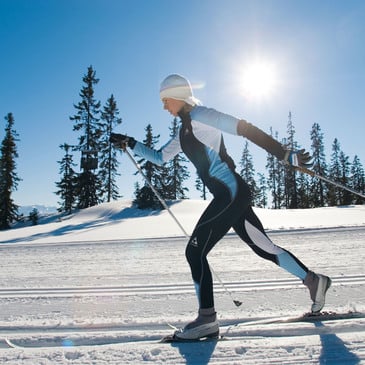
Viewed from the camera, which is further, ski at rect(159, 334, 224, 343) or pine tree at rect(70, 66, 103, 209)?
pine tree at rect(70, 66, 103, 209)

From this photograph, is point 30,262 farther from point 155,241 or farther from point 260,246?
point 260,246

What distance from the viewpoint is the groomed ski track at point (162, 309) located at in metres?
2.27

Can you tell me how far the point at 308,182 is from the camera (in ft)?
183

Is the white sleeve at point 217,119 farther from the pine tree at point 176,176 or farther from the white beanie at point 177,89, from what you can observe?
the pine tree at point 176,176

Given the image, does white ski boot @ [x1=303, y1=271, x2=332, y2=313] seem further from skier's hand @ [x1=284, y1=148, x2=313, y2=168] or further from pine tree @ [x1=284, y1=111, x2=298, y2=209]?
pine tree @ [x1=284, y1=111, x2=298, y2=209]

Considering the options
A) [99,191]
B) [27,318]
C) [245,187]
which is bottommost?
[27,318]

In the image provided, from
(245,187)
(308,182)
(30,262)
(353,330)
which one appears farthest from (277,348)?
(308,182)

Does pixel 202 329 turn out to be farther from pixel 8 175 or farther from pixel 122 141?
pixel 8 175

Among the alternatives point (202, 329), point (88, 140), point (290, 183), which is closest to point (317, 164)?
point (290, 183)

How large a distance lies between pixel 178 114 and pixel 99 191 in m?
35.7

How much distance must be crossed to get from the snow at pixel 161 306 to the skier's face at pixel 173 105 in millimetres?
1925

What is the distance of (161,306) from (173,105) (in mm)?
2157

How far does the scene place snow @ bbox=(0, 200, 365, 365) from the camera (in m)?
2.28

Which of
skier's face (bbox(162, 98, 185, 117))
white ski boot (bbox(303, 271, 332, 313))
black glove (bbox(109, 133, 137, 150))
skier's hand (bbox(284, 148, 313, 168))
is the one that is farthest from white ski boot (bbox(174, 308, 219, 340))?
black glove (bbox(109, 133, 137, 150))
